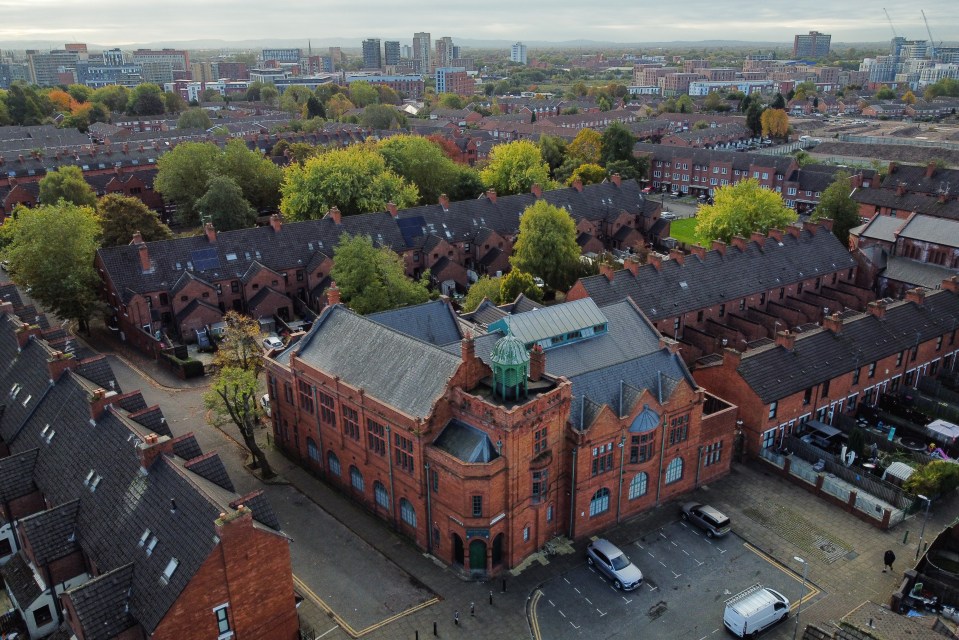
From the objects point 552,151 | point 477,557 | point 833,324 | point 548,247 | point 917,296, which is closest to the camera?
point 477,557

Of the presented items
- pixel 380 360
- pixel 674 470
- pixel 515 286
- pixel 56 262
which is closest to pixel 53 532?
pixel 380 360

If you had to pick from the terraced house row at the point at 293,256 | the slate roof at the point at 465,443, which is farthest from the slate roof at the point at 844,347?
the terraced house row at the point at 293,256

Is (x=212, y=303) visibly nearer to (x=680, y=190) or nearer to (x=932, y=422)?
(x=932, y=422)

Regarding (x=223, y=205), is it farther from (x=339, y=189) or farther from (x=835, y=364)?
(x=835, y=364)

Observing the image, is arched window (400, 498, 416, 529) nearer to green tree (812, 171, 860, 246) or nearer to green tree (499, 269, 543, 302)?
green tree (499, 269, 543, 302)

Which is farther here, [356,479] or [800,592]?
[356,479]

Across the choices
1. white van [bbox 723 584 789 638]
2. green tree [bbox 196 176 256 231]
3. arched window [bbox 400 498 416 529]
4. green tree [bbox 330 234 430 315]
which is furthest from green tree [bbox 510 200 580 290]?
white van [bbox 723 584 789 638]
